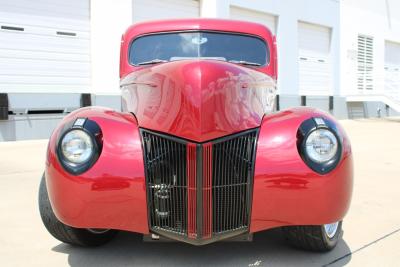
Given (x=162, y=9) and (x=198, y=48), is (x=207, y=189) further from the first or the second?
(x=162, y=9)

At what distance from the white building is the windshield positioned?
7.31 meters

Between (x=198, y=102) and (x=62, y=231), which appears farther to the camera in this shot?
(x=62, y=231)

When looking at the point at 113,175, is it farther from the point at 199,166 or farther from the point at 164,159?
the point at 199,166

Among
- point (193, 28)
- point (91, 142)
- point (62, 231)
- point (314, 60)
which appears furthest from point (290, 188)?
point (314, 60)

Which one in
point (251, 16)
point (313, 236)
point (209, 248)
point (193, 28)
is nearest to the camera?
point (313, 236)

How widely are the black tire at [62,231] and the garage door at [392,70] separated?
23.0 meters

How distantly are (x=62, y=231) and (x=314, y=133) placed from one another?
181 cm

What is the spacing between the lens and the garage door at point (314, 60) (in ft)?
60.2

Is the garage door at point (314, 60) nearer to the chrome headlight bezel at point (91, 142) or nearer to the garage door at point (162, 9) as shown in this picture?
the garage door at point (162, 9)

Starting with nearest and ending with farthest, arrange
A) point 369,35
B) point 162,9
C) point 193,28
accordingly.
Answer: point 193,28, point 162,9, point 369,35

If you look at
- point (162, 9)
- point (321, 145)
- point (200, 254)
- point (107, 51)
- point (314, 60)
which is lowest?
point (200, 254)

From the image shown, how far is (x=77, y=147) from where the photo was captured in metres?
2.60

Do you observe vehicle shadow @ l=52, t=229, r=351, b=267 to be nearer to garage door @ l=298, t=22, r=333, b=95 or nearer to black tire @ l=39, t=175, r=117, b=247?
black tire @ l=39, t=175, r=117, b=247

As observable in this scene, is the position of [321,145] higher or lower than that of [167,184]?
higher
